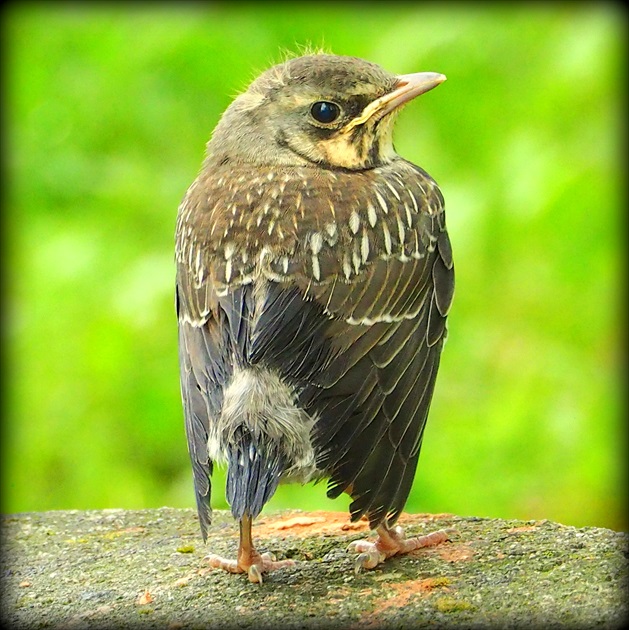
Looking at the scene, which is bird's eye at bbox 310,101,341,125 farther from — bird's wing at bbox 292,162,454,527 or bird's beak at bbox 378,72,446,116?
bird's wing at bbox 292,162,454,527

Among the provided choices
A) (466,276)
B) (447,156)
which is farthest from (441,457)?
(447,156)

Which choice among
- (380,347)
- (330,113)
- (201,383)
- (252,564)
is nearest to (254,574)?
(252,564)

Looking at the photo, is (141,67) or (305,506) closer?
(305,506)

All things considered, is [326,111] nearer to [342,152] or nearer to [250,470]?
[342,152]

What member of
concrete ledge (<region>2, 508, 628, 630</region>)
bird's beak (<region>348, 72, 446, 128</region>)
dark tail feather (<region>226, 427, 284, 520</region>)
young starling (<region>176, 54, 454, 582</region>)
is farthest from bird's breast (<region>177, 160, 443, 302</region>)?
concrete ledge (<region>2, 508, 628, 630</region>)

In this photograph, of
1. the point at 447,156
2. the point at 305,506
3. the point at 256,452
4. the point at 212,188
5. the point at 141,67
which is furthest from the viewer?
the point at 141,67

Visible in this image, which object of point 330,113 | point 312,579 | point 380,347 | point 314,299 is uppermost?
point 330,113

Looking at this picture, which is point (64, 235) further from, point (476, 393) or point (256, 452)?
point (256, 452)
